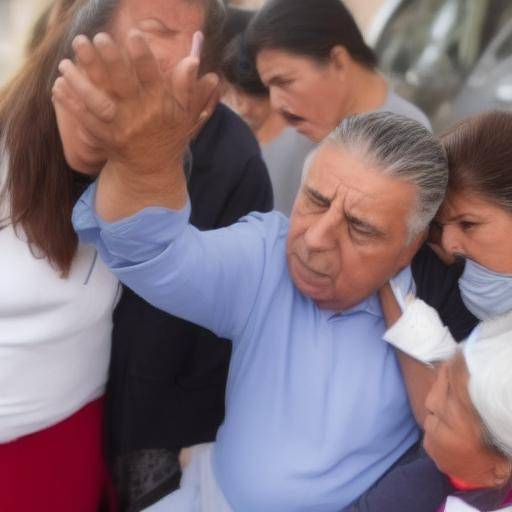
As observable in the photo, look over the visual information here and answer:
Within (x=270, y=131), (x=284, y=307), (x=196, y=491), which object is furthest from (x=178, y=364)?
(x=270, y=131)

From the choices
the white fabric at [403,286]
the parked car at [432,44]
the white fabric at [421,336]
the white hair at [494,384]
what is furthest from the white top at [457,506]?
the parked car at [432,44]

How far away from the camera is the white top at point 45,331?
1.17 metres

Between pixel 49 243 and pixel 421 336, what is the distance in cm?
67

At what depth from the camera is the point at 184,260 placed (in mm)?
1030

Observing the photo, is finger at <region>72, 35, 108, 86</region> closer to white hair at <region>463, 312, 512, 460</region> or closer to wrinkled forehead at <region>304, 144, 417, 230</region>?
wrinkled forehead at <region>304, 144, 417, 230</region>

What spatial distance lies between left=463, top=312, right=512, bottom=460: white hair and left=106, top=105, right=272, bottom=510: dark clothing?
65 centimetres

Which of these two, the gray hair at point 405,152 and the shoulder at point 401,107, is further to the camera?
the shoulder at point 401,107

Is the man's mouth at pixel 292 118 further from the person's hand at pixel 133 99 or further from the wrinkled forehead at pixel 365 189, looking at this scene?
the person's hand at pixel 133 99

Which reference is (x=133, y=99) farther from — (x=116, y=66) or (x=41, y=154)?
(x=41, y=154)

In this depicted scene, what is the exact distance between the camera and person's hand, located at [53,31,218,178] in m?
0.73

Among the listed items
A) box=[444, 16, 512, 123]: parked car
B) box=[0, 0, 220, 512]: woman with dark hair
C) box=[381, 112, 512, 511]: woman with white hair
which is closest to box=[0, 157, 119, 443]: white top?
box=[0, 0, 220, 512]: woman with dark hair

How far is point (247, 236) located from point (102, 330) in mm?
346

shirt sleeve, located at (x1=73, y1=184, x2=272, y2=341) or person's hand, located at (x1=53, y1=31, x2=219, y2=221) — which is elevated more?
person's hand, located at (x1=53, y1=31, x2=219, y2=221)

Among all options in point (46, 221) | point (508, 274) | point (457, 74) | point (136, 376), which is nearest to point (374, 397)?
point (508, 274)
